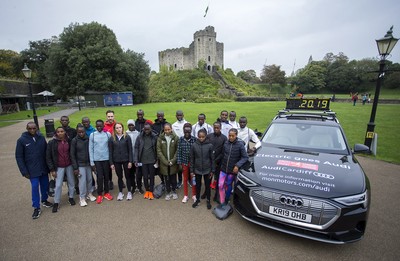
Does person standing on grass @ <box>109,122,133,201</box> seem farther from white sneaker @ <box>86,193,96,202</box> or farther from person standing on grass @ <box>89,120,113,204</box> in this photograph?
white sneaker @ <box>86,193,96,202</box>

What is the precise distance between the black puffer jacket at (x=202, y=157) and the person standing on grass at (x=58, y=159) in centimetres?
273

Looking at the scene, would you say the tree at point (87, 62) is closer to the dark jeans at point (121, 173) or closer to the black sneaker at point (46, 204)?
the black sneaker at point (46, 204)

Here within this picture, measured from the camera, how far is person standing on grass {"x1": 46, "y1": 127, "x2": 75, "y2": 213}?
4.09 m

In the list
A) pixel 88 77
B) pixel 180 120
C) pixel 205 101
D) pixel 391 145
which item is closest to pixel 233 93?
pixel 205 101

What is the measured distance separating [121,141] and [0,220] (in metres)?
2.72

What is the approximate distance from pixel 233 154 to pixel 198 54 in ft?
202

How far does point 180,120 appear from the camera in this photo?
554 centimetres

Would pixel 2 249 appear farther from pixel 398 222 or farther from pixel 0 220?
pixel 398 222

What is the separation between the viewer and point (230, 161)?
3.99 meters

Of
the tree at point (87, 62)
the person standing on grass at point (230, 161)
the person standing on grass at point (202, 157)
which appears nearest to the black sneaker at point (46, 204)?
the person standing on grass at point (202, 157)

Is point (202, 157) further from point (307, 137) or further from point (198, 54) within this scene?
point (198, 54)

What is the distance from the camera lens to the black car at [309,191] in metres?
2.72

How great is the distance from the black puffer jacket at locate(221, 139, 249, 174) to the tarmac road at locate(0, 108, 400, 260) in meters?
0.98

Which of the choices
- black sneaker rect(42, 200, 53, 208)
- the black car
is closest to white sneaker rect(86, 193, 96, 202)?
black sneaker rect(42, 200, 53, 208)
